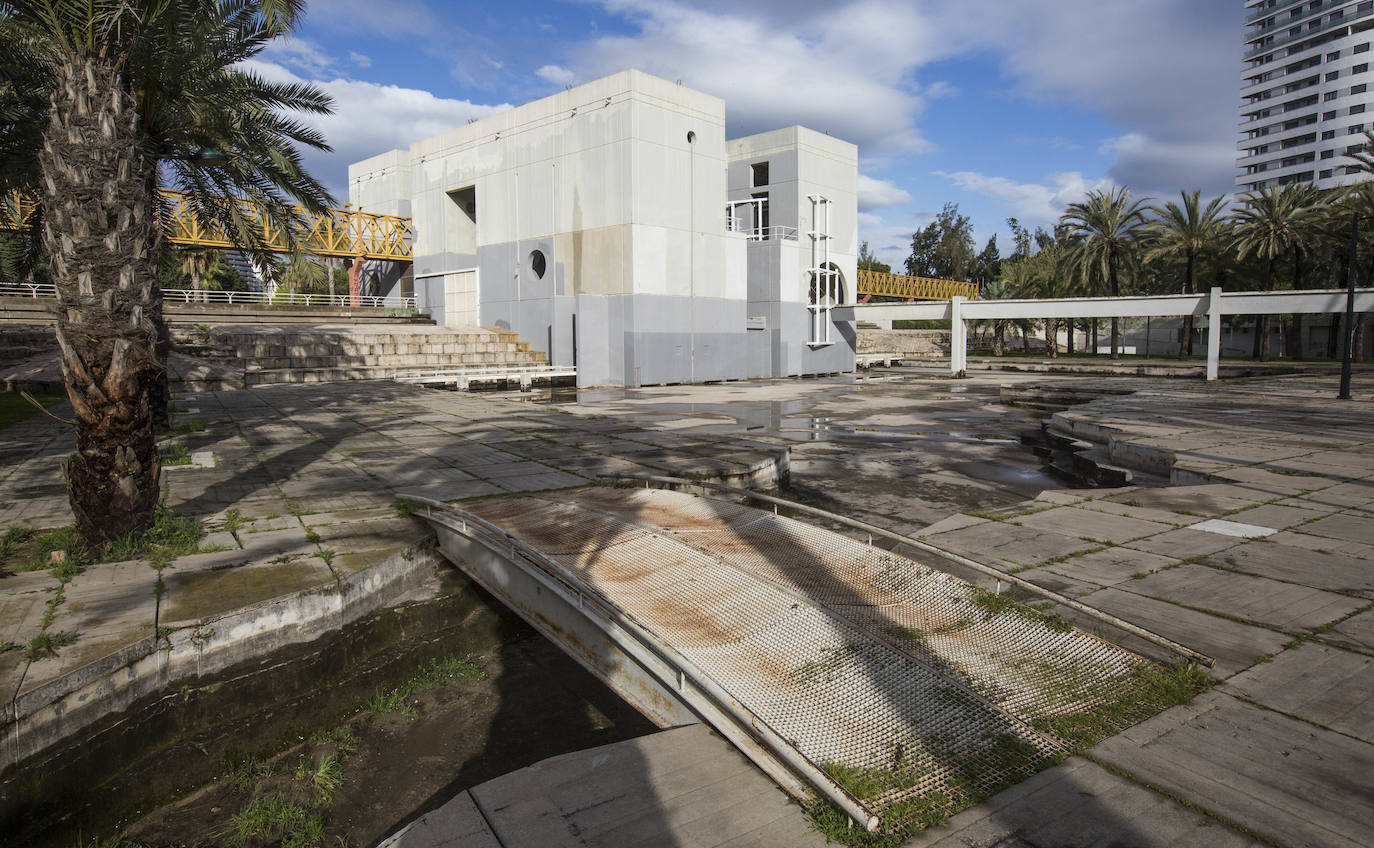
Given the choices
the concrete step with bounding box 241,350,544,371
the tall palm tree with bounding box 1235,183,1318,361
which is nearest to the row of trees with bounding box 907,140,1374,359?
the tall palm tree with bounding box 1235,183,1318,361

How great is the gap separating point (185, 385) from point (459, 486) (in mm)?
15481

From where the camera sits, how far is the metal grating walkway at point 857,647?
10.9ft

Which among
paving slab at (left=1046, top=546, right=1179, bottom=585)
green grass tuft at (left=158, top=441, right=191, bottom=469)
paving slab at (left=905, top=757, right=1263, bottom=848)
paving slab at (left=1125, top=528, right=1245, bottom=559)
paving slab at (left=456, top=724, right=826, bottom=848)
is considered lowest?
paving slab at (left=456, top=724, right=826, bottom=848)

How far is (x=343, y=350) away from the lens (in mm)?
25750

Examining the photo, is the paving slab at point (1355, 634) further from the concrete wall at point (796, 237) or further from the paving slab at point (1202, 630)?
the concrete wall at point (796, 237)

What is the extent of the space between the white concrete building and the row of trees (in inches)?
678

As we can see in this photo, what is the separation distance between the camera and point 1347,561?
6.09 metres

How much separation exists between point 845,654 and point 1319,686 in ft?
8.05

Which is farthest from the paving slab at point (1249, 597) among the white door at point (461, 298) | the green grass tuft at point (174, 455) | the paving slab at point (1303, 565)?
the white door at point (461, 298)

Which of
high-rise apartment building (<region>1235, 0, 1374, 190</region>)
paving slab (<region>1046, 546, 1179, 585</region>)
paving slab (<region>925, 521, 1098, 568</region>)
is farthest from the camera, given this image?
high-rise apartment building (<region>1235, 0, 1374, 190</region>)

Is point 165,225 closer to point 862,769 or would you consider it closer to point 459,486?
→ point 459,486

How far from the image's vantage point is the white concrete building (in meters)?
27.1

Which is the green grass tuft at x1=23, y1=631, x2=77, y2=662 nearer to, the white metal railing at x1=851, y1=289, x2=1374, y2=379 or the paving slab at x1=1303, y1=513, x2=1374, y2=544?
the paving slab at x1=1303, y1=513, x2=1374, y2=544

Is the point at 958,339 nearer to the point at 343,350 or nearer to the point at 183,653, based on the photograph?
the point at 343,350
